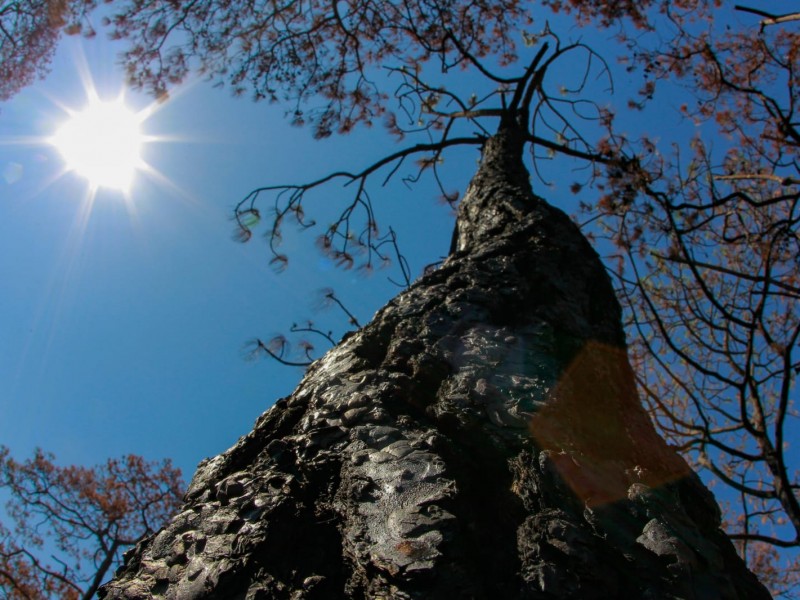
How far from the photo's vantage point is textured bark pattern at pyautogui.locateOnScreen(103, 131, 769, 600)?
0.83 meters

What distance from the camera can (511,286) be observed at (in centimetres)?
174

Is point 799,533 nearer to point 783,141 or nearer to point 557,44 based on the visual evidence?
point 783,141

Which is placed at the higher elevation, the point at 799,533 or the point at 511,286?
the point at 511,286

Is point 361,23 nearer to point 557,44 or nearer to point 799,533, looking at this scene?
point 557,44

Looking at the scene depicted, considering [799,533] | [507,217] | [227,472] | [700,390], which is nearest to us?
[227,472]

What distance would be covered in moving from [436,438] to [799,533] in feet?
10.2

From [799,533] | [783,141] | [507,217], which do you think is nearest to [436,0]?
[783,141]

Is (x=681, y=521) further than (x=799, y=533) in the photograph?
No

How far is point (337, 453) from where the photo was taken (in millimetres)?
1120

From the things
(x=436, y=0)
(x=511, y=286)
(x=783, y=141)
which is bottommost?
(x=511, y=286)

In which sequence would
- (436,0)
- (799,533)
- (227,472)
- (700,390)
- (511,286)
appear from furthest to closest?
1. (700,390)
2. (436,0)
3. (799,533)
4. (511,286)
5. (227,472)

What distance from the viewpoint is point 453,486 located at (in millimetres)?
958

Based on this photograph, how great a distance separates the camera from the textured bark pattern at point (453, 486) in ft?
2.71

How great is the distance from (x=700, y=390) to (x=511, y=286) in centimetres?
453
